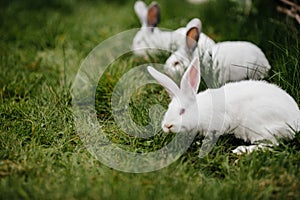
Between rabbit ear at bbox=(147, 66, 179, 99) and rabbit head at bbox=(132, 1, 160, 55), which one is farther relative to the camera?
rabbit head at bbox=(132, 1, 160, 55)

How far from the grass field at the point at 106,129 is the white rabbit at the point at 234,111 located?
0.10m

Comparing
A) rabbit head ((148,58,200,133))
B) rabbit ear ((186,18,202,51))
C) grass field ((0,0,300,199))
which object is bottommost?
grass field ((0,0,300,199))

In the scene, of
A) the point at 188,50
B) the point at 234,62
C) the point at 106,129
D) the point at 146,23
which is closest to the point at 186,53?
the point at 188,50

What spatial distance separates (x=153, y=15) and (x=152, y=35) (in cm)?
20

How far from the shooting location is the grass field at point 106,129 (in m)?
2.31

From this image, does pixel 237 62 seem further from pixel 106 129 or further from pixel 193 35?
pixel 106 129

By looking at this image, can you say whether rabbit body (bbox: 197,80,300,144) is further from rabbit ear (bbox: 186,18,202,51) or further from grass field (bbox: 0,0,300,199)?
rabbit ear (bbox: 186,18,202,51)

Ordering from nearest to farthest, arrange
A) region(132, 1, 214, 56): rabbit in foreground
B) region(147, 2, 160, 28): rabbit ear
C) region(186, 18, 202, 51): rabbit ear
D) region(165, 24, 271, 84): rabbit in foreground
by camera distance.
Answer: region(165, 24, 271, 84): rabbit in foreground, region(186, 18, 202, 51): rabbit ear, region(132, 1, 214, 56): rabbit in foreground, region(147, 2, 160, 28): rabbit ear

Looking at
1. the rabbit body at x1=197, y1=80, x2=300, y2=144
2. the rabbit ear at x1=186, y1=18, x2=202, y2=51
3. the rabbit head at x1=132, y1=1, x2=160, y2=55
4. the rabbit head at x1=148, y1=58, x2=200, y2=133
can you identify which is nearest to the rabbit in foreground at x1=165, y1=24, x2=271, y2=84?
the rabbit ear at x1=186, y1=18, x2=202, y2=51

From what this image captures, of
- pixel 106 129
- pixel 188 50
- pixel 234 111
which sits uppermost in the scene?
pixel 188 50

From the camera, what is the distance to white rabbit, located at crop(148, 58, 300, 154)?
2.66 meters

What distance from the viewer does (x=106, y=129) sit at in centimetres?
301

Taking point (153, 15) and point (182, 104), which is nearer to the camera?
point (182, 104)

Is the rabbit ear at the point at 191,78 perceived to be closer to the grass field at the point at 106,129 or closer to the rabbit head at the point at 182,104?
the rabbit head at the point at 182,104
